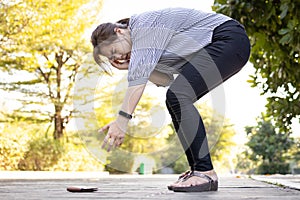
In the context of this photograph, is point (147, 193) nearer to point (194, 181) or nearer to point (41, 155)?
point (194, 181)

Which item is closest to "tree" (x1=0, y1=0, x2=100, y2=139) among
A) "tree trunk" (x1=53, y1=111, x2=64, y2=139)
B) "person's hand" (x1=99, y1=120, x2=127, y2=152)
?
"tree trunk" (x1=53, y1=111, x2=64, y2=139)

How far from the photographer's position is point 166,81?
290 centimetres

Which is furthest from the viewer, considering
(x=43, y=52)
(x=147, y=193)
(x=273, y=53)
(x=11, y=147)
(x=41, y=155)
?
(x=41, y=155)

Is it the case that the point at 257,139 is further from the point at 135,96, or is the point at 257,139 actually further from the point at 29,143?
the point at 135,96

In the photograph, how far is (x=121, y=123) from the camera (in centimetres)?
227

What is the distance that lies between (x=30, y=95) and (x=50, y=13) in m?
5.18

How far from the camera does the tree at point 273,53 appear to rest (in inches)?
179

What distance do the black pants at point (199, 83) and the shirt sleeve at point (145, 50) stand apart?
0.68 ft

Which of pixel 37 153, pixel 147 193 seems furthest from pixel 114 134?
pixel 37 153

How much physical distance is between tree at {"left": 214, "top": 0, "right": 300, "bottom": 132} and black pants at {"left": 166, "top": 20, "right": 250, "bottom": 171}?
1.63m

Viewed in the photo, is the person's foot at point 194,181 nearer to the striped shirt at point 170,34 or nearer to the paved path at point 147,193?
the paved path at point 147,193

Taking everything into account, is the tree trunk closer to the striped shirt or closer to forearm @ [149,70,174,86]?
forearm @ [149,70,174,86]

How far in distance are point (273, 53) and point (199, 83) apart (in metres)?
2.70

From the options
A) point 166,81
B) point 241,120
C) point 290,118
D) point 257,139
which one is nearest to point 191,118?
point 166,81
